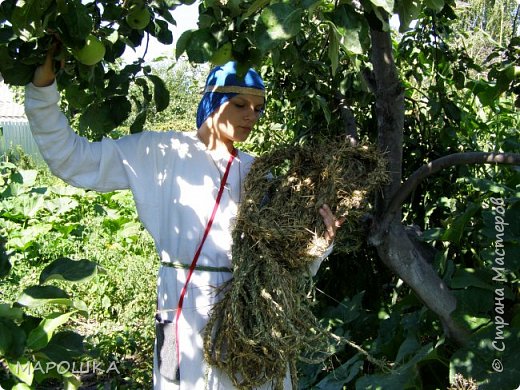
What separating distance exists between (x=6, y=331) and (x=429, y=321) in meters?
1.76

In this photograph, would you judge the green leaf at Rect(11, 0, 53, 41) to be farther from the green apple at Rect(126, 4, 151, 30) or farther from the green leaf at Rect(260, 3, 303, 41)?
the green leaf at Rect(260, 3, 303, 41)

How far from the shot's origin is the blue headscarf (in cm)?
168

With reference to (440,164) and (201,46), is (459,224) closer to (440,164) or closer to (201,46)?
(440,164)

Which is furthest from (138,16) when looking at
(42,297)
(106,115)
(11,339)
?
(11,339)

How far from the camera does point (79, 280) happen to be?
3.70ft

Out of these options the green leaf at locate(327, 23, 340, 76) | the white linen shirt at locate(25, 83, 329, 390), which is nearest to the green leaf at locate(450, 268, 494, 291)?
the white linen shirt at locate(25, 83, 329, 390)

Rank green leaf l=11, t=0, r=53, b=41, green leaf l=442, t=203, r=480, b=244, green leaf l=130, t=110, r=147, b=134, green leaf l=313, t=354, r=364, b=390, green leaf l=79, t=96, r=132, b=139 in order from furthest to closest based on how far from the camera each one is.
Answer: green leaf l=313, t=354, r=364, b=390, green leaf l=442, t=203, r=480, b=244, green leaf l=130, t=110, r=147, b=134, green leaf l=79, t=96, r=132, b=139, green leaf l=11, t=0, r=53, b=41

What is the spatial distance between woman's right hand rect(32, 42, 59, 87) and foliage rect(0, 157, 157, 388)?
448 millimetres

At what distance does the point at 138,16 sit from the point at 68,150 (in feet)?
1.28

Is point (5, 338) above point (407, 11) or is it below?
below

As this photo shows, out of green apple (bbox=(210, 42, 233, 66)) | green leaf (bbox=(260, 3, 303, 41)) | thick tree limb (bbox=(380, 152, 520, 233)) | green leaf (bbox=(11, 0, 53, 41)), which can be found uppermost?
green apple (bbox=(210, 42, 233, 66))

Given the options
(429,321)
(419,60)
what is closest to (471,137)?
(419,60)

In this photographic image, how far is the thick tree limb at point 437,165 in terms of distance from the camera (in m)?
1.72

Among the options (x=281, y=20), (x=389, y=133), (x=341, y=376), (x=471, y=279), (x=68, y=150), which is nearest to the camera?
(x=281, y=20)
